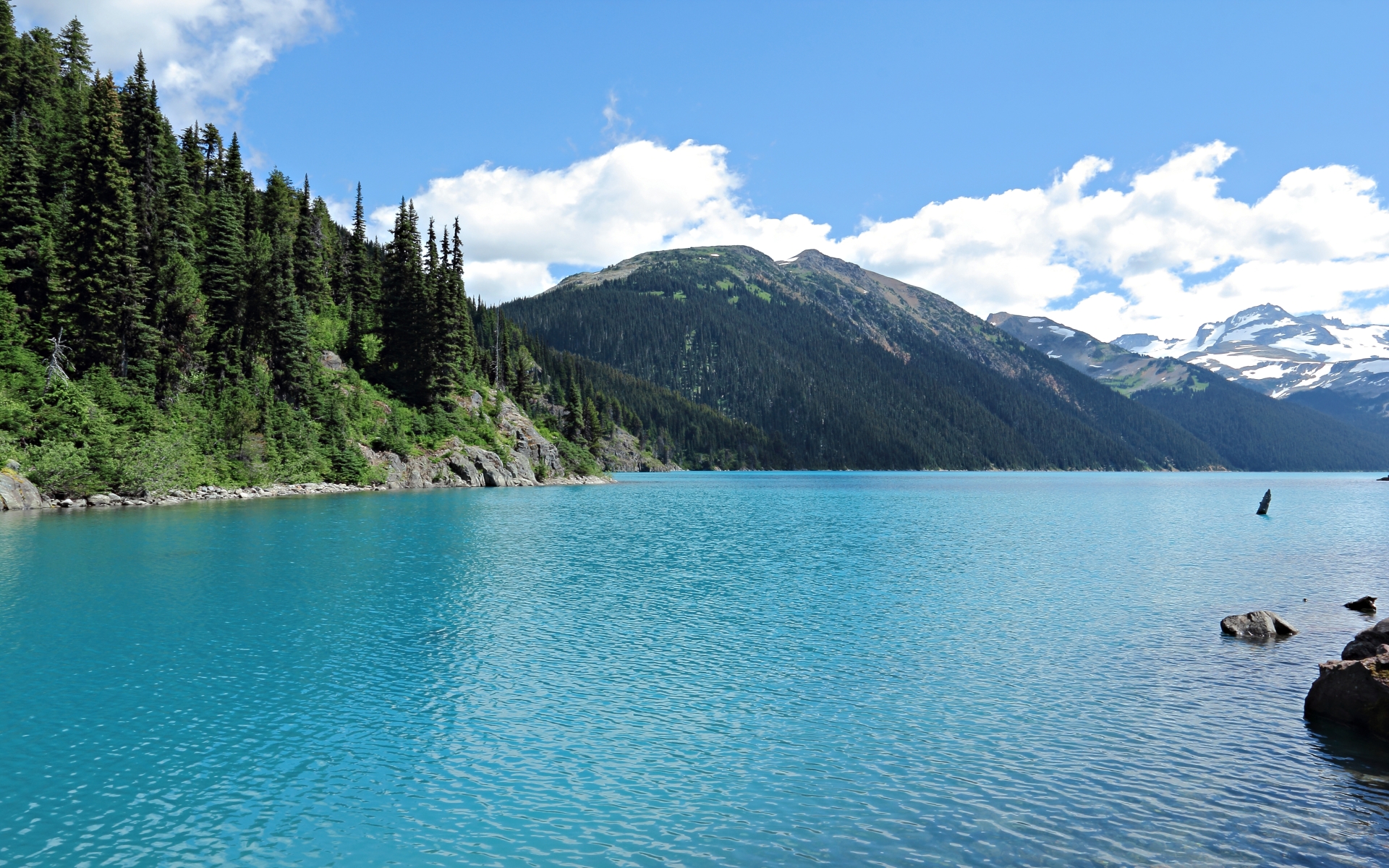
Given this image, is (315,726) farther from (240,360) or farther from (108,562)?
(240,360)

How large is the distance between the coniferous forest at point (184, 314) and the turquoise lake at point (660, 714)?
32268 millimetres

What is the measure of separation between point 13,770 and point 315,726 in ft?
17.8

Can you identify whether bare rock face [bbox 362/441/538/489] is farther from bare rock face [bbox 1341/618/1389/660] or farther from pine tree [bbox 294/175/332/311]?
bare rock face [bbox 1341/618/1389/660]

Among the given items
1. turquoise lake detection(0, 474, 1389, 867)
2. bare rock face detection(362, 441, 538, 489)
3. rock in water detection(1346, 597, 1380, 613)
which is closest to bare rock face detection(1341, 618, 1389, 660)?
turquoise lake detection(0, 474, 1389, 867)

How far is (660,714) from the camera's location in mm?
19047

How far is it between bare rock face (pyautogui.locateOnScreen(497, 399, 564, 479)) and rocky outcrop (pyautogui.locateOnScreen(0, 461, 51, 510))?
69.1 metres

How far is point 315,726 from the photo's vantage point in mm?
17953

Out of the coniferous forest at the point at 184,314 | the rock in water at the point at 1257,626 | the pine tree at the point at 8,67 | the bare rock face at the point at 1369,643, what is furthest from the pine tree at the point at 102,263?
the bare rock face at the point at 1369,643

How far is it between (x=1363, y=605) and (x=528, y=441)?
385 feet

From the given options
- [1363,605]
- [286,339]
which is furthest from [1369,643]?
[286,339]

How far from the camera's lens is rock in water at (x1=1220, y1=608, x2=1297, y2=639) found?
88.9ft

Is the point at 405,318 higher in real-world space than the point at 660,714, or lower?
higher

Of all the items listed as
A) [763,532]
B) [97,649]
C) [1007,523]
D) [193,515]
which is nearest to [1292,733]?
[97,649]

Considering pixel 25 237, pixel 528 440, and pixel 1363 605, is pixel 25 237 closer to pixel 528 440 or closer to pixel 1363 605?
pixel 528 440
